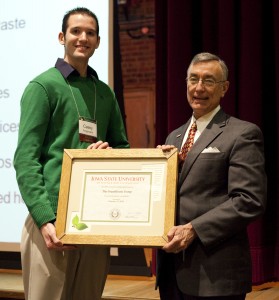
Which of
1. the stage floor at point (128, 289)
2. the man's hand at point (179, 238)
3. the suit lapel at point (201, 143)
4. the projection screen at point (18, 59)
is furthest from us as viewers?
the projection screen at point (18, 59)

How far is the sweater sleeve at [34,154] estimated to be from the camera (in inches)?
72.9

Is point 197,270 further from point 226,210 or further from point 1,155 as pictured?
point 1,155

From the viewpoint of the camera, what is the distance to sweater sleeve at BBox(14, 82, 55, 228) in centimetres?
185

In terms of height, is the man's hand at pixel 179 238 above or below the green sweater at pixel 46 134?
below

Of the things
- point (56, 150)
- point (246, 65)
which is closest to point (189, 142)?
point (56, 150)

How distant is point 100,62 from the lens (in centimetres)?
318

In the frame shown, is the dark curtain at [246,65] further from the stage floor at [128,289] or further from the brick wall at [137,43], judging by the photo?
the brick wall at [137,43]

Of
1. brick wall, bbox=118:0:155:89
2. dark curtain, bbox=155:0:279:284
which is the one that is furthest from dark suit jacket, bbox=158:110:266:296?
brick wall, bbox=118:0:155:89

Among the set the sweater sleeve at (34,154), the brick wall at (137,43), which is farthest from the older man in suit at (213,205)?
the brick wall at (137,43)

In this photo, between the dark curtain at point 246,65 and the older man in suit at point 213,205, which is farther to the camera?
the dark curtain at point 246,65

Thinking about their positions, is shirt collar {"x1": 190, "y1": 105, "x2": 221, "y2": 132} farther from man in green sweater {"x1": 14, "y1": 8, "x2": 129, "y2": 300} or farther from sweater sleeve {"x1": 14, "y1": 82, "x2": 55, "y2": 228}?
sweater sleeve {"x1": 14, "y1": 82, "x2": 55, "y2": 228}

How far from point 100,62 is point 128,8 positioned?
486 centimetres

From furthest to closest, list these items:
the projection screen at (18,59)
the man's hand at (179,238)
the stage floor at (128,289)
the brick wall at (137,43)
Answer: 1. the brick wall at (137,43)
2. the projection screen at (18,59)
3. the stage floor at (128,289)
4. the man's hand at (179,238)

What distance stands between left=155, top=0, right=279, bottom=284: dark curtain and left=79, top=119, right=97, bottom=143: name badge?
1.56 meters
